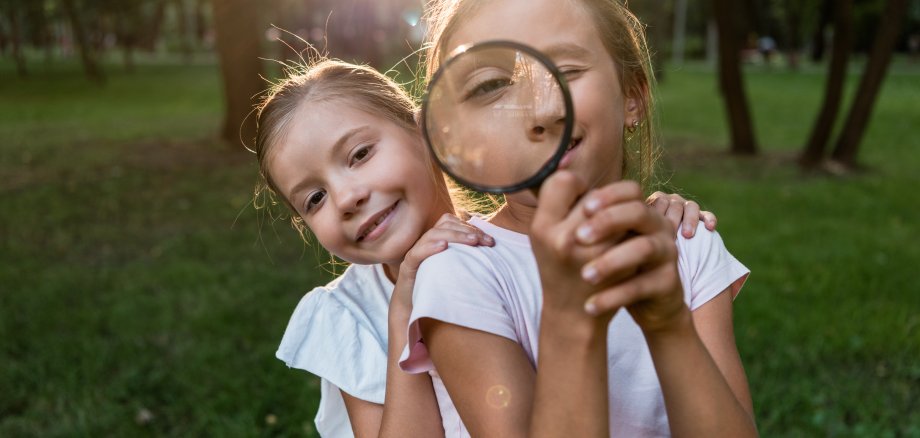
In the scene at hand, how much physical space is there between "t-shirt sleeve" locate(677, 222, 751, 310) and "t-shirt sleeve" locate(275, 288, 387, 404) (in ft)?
2.55

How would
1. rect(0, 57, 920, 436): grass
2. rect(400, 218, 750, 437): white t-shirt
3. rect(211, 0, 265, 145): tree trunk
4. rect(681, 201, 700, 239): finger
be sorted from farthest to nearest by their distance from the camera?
rect(211, 0, 265, 145): tree trunk < rect(0, 57, 920, 436): grass < rect(681, 201, 700, 239): finger < rect(400, 218, 750, 437): white t-shirt

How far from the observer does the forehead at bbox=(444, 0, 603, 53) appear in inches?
65.1

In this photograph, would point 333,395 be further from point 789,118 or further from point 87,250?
point 789,118

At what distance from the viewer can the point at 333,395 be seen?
Result: 2.32 metres

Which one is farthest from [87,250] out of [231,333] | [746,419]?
[746,419]

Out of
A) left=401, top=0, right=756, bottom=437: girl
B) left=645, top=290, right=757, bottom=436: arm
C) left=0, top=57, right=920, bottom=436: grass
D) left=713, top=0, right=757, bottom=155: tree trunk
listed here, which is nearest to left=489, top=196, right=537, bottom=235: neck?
left=401, top=0, right=756, bottom=437: girl

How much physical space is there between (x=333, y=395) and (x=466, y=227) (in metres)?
0.78

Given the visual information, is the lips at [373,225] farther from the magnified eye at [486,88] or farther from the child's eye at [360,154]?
the magnified eye at [486,88]

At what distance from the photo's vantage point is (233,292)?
20.1ft

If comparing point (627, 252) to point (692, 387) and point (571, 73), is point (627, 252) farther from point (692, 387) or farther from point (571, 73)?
point (571, 73)

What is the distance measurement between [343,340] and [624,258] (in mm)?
1173

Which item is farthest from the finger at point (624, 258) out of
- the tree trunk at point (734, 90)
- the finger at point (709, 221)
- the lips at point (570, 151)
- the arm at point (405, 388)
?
the tree trunk at point (734, 90)

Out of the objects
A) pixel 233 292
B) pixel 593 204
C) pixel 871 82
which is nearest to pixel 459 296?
pixel 593 204

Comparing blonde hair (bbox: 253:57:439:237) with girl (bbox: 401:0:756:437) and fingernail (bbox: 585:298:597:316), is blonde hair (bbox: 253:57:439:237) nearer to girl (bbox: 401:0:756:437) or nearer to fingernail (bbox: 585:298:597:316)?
girl (bbox: 401:0:756:437)
